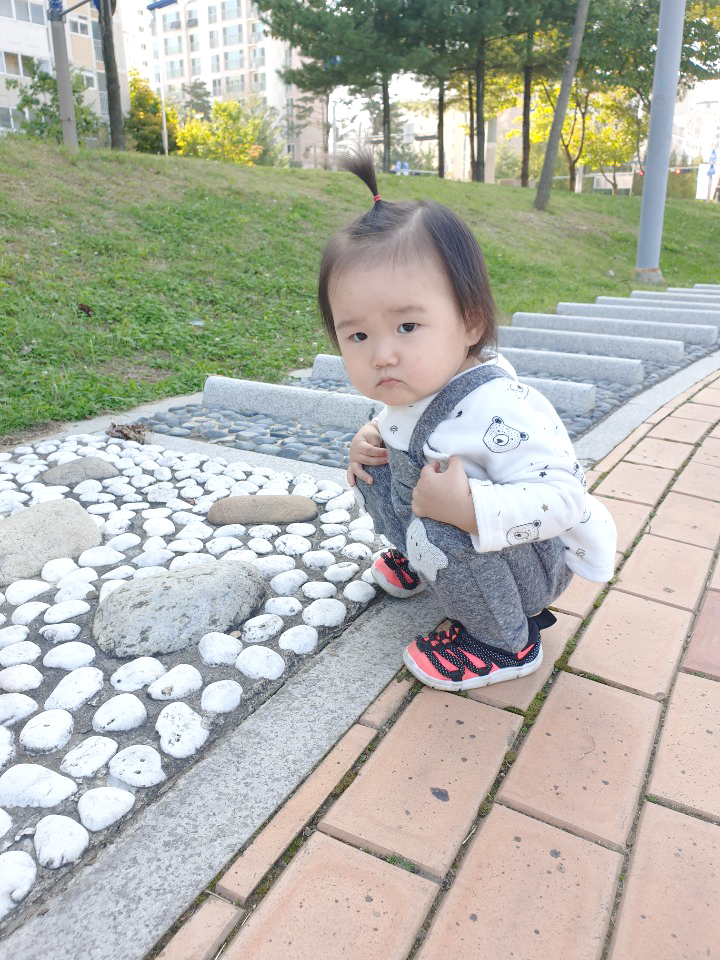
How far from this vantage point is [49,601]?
6.92 ft

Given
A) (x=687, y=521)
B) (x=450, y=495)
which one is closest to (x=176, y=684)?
(x=450, y=495)

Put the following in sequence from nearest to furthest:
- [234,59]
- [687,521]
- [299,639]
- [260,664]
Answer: [260,664], [299,639], [687,521], [234,59]

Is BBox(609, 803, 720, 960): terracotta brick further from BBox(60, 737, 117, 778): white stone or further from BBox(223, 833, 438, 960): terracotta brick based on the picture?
BBox(60, 737, 117, 778): white stone

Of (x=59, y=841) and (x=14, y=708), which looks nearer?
(x=59, y=841)

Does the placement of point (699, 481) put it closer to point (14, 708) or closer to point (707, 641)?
point (707, 641)

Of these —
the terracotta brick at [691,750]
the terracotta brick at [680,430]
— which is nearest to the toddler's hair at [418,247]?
the terracotta brick at [691,750]

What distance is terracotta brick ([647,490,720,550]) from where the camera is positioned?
7.89 ft

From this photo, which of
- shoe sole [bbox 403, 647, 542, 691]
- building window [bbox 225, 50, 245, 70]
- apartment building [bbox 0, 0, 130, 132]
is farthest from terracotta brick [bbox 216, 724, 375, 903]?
building window [bbox 225, 50, 245, 70]

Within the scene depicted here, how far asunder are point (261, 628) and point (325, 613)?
0.18 metres

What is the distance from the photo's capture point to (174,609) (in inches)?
73.7

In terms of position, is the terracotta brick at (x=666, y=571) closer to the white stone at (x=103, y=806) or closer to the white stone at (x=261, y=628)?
the white stone at (x=261, y=628)

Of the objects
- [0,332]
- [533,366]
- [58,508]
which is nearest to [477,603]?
[58,508]

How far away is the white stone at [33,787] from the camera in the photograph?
1352mm

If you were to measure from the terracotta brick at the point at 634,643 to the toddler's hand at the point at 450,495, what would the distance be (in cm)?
58
